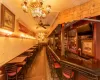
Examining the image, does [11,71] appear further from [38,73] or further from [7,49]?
[38,73]

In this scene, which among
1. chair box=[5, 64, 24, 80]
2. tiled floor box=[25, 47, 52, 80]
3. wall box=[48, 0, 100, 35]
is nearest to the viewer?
wall box=[48, 0, 100, 35]

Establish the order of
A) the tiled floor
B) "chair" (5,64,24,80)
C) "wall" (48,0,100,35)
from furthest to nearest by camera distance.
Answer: the tiled floor, "chair" (5,64,24,80), "wall" (48,0,100,35)

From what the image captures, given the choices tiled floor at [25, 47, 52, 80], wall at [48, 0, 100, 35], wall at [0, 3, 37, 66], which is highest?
wall at [48, 0, 100, 35]

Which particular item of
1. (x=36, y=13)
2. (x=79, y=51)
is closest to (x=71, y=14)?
(x=36, y=13)

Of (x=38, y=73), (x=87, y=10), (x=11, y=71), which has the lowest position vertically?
(x=38, y=73)

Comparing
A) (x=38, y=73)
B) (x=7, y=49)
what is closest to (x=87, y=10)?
(x=7, y=49)

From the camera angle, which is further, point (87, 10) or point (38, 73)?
point (38, 73)

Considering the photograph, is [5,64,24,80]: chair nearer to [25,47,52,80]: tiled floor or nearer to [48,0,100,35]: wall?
[25,47,52,80]: tiled floor

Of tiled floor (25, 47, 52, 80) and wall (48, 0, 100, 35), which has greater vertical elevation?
wall (48, 0, 100, 35)

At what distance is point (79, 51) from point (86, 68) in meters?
2.75

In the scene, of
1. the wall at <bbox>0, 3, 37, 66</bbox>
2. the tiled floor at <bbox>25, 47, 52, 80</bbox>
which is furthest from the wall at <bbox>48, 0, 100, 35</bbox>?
the tiled floor at <bbox>25, 47, 52, 80</bbox>

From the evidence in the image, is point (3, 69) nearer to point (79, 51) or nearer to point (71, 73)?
point (71, 73)

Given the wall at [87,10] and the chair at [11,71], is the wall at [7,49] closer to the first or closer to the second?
the chair at [11,71]

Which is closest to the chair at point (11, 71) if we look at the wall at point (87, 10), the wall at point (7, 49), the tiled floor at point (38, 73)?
the wall at point (7, 49)
